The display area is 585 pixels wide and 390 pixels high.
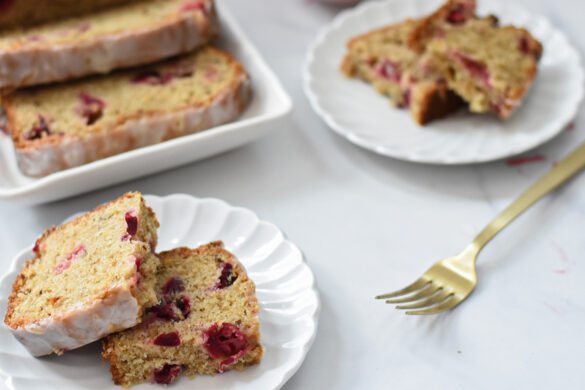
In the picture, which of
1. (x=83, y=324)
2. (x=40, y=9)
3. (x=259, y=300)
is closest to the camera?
(x=83, y=324)

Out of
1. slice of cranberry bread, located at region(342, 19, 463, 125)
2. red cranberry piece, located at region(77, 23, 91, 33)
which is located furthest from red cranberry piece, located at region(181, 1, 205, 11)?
slice of cranberry bread, located at region(342, 19, 463, 125)

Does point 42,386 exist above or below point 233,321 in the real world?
below

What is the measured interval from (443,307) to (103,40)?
57.8 inches

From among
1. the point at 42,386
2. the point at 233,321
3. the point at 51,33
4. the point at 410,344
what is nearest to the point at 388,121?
the point at 410,344

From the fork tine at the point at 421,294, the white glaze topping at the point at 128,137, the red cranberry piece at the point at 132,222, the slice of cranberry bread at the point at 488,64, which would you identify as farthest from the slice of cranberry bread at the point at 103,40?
the fork tine at the point at 421,294

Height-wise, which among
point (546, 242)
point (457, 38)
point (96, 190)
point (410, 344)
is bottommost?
point (96, 190)

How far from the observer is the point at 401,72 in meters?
2.39

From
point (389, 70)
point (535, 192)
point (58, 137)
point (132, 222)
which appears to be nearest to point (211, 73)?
point (58, 137)

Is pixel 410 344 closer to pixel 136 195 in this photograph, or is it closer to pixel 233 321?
pixel 233 321

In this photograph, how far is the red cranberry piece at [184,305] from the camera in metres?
1.53

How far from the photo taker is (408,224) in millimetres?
1981

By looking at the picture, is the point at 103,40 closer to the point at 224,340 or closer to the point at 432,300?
the point at 224,340

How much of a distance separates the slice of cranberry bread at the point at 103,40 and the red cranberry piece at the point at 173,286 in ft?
3.13

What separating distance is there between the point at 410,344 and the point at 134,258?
778mm
